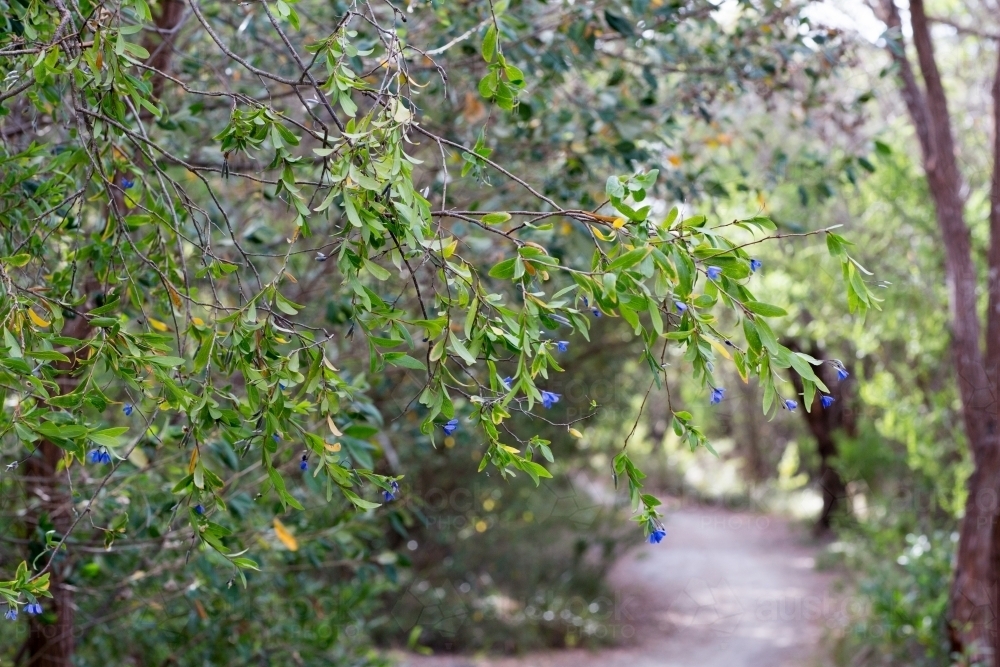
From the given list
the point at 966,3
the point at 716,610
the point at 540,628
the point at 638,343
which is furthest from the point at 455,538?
the point at 966,3

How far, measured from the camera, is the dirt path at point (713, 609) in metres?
8.02

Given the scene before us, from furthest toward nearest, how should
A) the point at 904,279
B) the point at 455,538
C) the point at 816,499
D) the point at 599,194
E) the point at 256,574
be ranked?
the point at 816,499, the point at 455,538, the point at 904,279, the point at 599,194, the point at 256,574

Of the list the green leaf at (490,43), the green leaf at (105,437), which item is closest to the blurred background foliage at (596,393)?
the green leaf at (490,43)

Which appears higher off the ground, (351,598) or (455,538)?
(351,598)

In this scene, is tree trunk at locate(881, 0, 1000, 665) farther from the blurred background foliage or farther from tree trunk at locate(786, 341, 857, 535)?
tree trunk at locate(786, 341, 857, 535)

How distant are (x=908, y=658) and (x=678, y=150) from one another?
3.87m

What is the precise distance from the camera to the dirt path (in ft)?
26.3

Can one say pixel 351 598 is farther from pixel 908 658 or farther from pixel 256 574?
pixel 908 658

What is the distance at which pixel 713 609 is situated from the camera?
976 cm

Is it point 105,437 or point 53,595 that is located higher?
point 105,437

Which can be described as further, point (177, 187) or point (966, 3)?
point (966, 3)

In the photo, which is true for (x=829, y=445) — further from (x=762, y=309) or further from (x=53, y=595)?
(x=762, y=309)

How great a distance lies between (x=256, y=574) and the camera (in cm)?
381

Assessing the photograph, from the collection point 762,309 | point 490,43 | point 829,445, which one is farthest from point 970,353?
point 829,445
